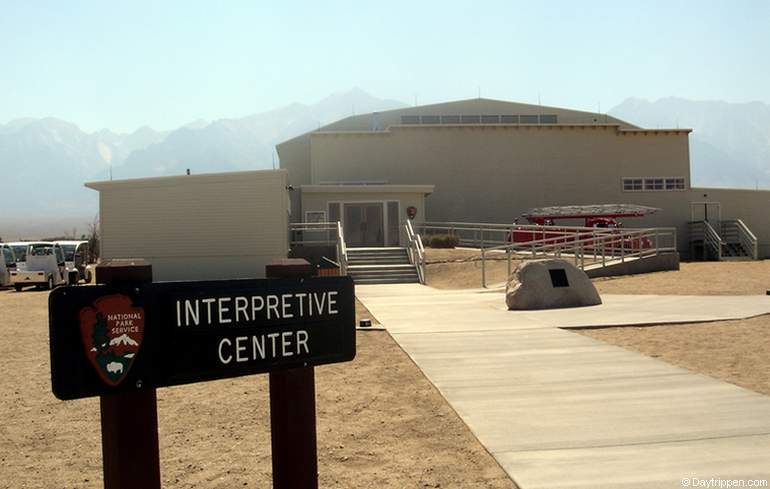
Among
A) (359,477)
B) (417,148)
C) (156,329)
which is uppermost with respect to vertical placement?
(417,148)

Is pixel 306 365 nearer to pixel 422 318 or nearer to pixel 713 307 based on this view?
pixel 422 318

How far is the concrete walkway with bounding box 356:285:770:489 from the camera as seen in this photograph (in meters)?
5.14

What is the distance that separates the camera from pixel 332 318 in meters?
3.91

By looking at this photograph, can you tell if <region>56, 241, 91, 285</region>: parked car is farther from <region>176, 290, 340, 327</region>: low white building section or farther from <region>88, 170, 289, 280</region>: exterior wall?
<region>176, 290, 340, 327</region>: low white building section

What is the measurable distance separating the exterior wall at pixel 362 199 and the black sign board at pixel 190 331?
27.9 meters

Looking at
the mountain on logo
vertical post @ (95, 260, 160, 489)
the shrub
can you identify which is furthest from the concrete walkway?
the shrub

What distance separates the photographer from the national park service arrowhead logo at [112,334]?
317 centimetres

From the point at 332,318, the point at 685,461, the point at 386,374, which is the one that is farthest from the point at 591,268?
the point at 332,318

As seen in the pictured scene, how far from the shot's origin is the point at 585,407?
22.4ft

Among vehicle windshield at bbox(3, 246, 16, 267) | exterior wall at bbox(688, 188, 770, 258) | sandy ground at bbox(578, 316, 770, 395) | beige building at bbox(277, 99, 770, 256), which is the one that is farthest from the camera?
exterior wall at bbox(688, 188, 770, 258)

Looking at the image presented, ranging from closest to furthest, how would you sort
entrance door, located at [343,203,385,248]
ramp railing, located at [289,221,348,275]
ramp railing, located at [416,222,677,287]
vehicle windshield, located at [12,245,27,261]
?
ramp railing, located at [416,222,677,287] → vehicle windshield, located at [12,245,27,261] → ramp railing, located at [289,221,348,275] → entrance door, located at [343,203,385,248]

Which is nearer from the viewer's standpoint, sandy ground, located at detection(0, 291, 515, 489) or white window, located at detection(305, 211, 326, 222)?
sandy ground, located at detection(0, 291, 515, 489)

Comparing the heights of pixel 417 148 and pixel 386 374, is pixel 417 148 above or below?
above

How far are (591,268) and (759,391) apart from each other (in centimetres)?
1472
